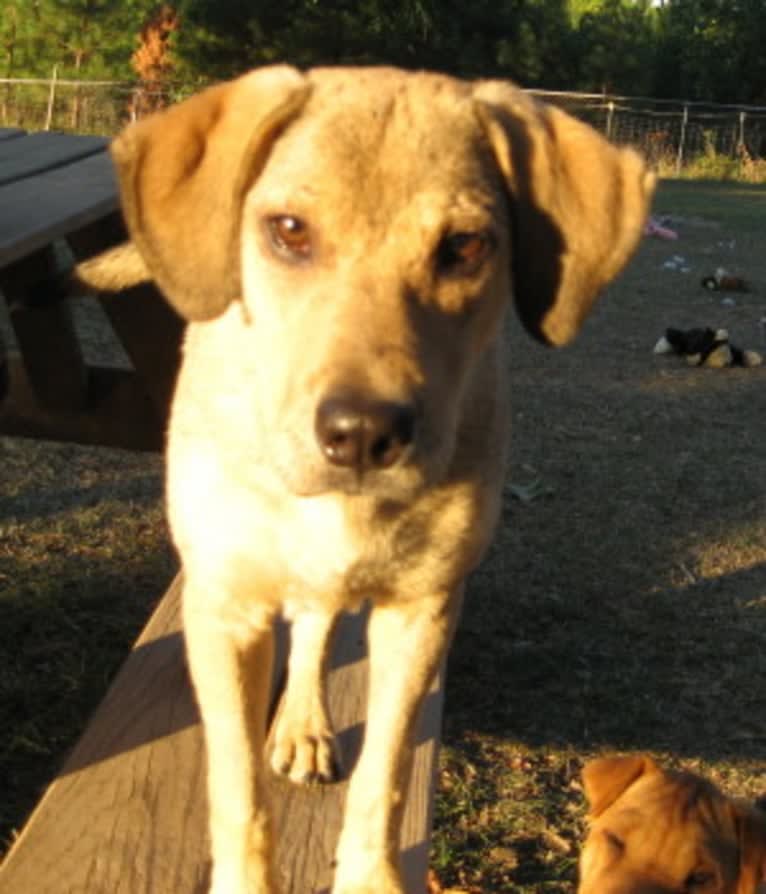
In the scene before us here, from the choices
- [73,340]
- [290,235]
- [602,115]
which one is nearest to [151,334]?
[73,340]

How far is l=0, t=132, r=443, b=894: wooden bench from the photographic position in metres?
2.78

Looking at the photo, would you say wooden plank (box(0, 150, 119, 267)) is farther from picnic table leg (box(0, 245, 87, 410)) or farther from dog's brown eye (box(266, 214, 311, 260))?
dog's brown eye (box(266, 214, 311, 260))

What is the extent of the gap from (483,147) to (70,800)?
1567mm

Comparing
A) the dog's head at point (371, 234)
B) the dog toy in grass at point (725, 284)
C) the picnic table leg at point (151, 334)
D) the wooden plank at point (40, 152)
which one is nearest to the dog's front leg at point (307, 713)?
the dog's head at point (371, 234)

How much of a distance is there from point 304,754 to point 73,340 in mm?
A: 1742

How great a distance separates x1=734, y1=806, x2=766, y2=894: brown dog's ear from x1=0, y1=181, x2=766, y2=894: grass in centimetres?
64

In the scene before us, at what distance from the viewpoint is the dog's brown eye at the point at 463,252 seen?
2422mm

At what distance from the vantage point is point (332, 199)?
2334 millimetres

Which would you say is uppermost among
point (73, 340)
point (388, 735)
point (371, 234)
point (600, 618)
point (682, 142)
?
point (371, 234)

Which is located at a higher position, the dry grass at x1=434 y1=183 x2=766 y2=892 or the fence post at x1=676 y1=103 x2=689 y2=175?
the dry grass at x1=434 y1=183 x2=766 y2=892

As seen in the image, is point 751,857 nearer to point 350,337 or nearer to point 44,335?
point 350,337

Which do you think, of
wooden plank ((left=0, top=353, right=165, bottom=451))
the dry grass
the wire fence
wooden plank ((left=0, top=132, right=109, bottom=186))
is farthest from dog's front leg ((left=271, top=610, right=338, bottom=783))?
the wire fence

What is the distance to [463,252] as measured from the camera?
245 centimetres

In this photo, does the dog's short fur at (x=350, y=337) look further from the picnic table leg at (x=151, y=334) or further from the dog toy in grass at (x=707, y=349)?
the dog toy in grass at (x=707, y=349)
